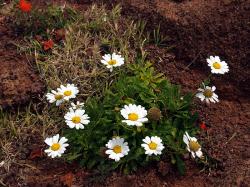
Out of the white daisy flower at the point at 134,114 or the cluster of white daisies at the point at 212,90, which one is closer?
the white daisy flower at the point at 134,114

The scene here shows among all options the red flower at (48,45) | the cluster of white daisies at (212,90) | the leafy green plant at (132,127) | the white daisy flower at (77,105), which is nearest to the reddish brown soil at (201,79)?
the leafy green plant at (132,127)

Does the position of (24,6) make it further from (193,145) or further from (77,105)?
(193,145)

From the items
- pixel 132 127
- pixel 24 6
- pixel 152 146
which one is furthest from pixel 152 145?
pixel 24 6

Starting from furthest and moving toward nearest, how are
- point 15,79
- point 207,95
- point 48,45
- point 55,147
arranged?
point 48,45 → point 15,79 → point 207,95 → point 55,147

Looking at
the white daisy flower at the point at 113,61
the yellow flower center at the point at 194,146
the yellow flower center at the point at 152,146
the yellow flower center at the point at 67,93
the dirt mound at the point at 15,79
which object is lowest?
the dirt mound at the point at 15,79

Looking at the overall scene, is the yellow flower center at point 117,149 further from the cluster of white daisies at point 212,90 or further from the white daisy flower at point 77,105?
the cluster of white daisies at point 212,90

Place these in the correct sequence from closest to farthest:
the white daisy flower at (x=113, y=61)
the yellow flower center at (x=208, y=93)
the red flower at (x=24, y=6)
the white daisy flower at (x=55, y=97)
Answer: the yellow flower center at (x=208, y=93), the white daisy flower at (x=55, y=97), the white daisy flower at (x=113, y=61), the red flower at (x=24, y=6)

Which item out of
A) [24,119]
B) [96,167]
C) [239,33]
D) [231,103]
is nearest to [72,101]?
[24,119]
